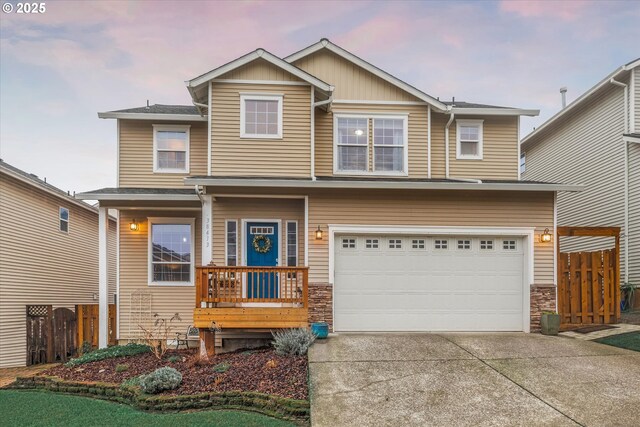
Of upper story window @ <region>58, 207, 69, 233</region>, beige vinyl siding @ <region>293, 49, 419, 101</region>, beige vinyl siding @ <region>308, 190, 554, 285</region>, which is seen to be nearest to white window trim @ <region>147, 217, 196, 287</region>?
beige vinyl siding @ <region>308, 190, 554, 285</region>

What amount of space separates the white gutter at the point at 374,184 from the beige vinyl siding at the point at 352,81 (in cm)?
344

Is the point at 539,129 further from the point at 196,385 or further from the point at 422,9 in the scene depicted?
the point at 196,385

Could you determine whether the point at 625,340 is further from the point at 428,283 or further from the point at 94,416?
the point at 94,416

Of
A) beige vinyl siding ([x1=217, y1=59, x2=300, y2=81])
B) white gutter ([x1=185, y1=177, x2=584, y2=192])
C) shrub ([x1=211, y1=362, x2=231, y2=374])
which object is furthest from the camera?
beige vinyl siding ([x1=217, y1=59, x2=300, y2=81])

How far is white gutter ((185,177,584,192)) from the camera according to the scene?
8.88 metres

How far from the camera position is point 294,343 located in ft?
25.2

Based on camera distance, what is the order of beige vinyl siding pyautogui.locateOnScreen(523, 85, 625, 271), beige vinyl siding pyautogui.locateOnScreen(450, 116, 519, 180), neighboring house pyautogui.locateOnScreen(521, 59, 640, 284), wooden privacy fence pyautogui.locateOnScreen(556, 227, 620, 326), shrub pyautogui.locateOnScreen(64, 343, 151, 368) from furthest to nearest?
1. beige vinyl siding pyautogui.locateOnScreen(523, 85, 625, 271)
2. neighboring house pyautogui.locateOnScreen(521, 59, 640, 284)
3. beige vinyl siding pyautogui.locateOnScreen(450, 116, 519, 180)
4. wooden privacy fence pyautogui.locateOnScreen(556, 227, 620, 326)
5. shrub pyautogui.locateOnScreen(64, 343, 151, 368)

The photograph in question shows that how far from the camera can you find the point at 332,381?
6.32 meters

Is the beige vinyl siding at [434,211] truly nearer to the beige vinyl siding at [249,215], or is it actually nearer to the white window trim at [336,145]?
the beige vinyl siding at [249,215]

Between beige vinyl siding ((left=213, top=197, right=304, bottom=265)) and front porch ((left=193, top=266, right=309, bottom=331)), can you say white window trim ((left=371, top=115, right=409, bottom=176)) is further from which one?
front porch ((left=193, top=266, right=309, bottom=331))

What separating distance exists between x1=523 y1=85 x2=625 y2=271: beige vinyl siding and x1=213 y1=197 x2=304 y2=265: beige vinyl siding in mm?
10187

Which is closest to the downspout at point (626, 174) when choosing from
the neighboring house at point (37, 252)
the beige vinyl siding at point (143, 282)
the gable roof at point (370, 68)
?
the gable roof at point (370, 68)

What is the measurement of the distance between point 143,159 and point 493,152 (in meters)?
9.78

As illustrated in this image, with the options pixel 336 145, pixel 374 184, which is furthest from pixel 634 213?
pixel 336 145
